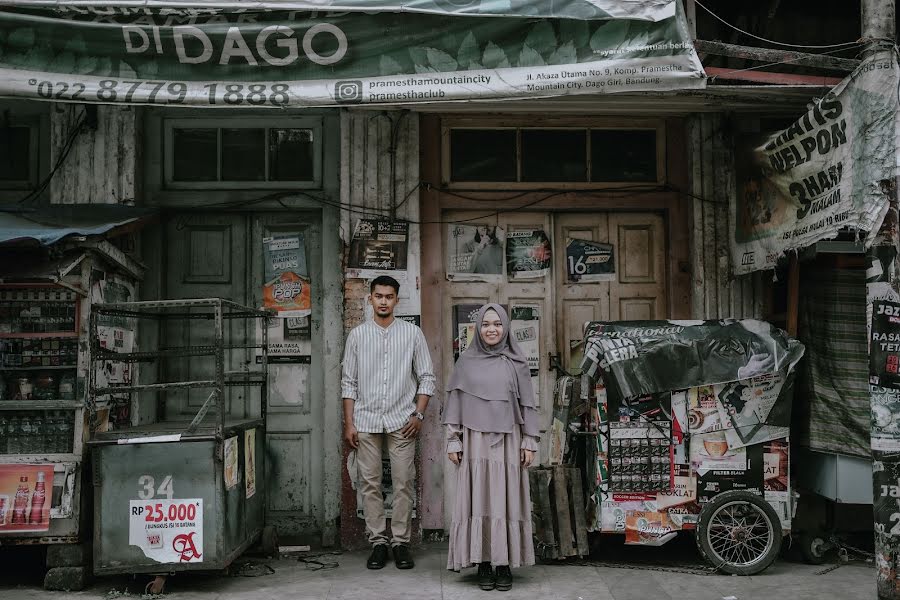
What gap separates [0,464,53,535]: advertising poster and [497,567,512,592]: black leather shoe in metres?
2.86

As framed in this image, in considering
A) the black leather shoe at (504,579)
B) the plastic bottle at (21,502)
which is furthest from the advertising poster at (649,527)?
the plastic bottle at (21,502)

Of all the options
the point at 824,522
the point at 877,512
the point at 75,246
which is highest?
the point at 75,246

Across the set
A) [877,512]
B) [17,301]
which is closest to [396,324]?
[17,301]

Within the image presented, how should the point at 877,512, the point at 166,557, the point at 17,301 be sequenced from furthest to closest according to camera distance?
→ the point at 17,301 → the point at 166,557 → the point at 877,512

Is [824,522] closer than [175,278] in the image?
Yes

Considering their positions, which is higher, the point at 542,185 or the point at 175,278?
the point at 542,185

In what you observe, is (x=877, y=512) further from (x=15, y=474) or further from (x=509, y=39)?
(x=15, y=474)

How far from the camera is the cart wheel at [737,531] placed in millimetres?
5449

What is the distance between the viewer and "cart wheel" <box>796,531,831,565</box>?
19.1 feet

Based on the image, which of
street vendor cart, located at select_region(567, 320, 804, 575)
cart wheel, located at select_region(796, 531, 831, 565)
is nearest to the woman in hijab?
street vendor cart, located at select_region(567, 320, 804, 575)

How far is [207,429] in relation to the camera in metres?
5.30

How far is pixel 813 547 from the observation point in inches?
229

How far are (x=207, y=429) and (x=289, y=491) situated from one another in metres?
1.50

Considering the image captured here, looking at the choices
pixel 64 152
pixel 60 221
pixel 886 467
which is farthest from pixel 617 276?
pixel 64 152
